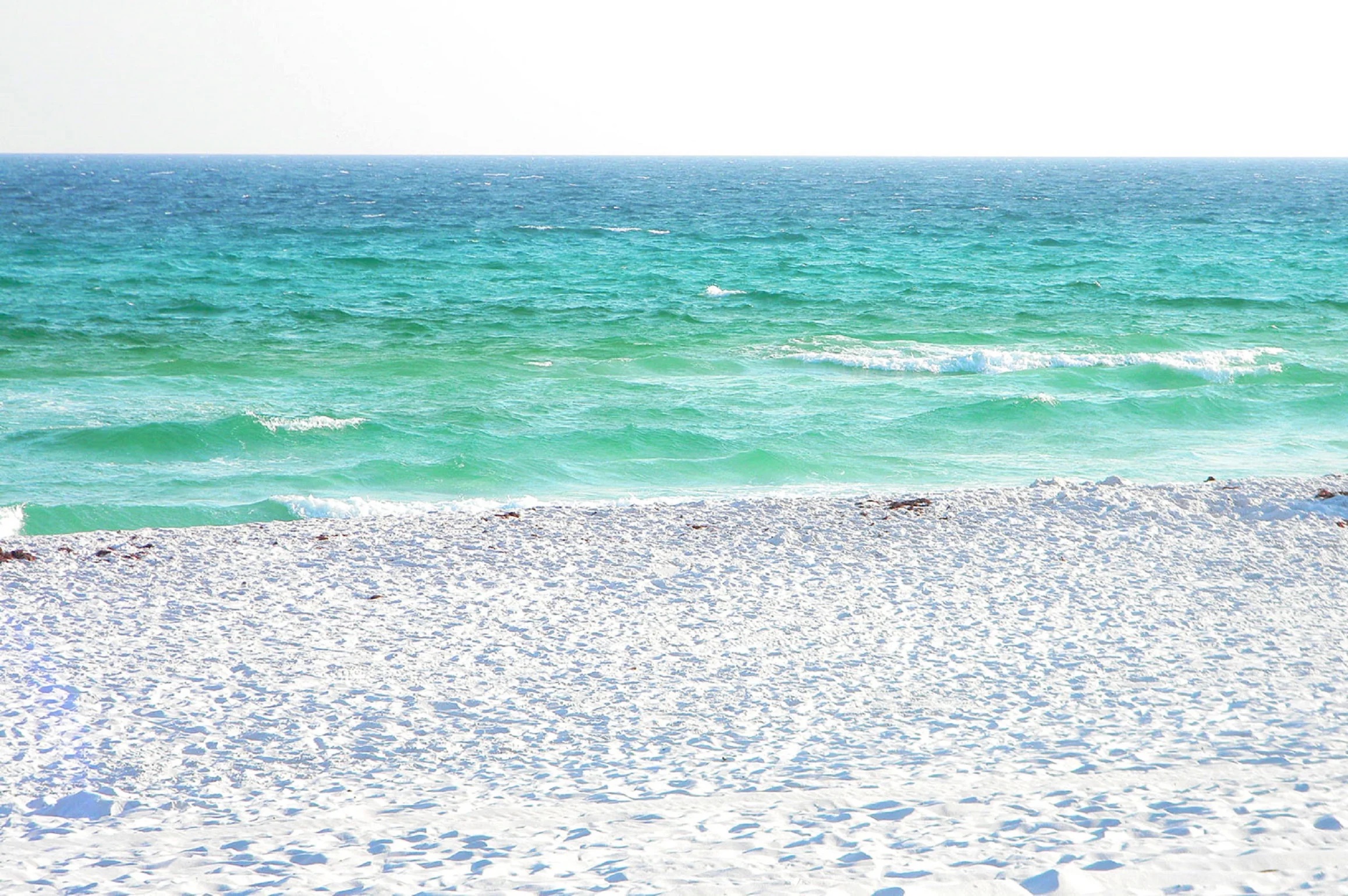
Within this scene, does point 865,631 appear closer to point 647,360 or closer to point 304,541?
point 304,541

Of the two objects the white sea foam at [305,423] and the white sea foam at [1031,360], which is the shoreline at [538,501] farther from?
the white sea foam at [1031,360]

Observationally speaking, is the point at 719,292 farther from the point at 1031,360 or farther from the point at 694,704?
the point at 694,704

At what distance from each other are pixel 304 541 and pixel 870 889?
6.11m

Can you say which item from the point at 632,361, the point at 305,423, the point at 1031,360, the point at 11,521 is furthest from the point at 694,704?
the point at 1031,360

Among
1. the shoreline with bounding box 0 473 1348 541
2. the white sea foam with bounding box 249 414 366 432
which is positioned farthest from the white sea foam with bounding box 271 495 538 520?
the white sea foam with bounding box 249 414 366 432

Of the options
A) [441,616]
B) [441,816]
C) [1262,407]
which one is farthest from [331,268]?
[441,816]

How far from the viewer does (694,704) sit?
5926 millimetres

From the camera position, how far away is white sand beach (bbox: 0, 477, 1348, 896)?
4.27 meters

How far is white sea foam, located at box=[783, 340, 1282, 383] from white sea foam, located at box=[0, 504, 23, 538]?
12.3 metres

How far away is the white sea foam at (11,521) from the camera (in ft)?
36.4

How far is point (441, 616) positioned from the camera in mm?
7176

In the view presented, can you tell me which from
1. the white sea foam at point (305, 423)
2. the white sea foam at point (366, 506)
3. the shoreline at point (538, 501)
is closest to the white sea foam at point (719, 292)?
the white sea foam at point (305, 423)

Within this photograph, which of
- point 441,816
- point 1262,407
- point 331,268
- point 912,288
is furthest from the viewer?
point 331,268

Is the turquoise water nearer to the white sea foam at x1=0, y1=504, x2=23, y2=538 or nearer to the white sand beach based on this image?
the white sea foam at x1=0, y1=504, x2=23, y2=538
